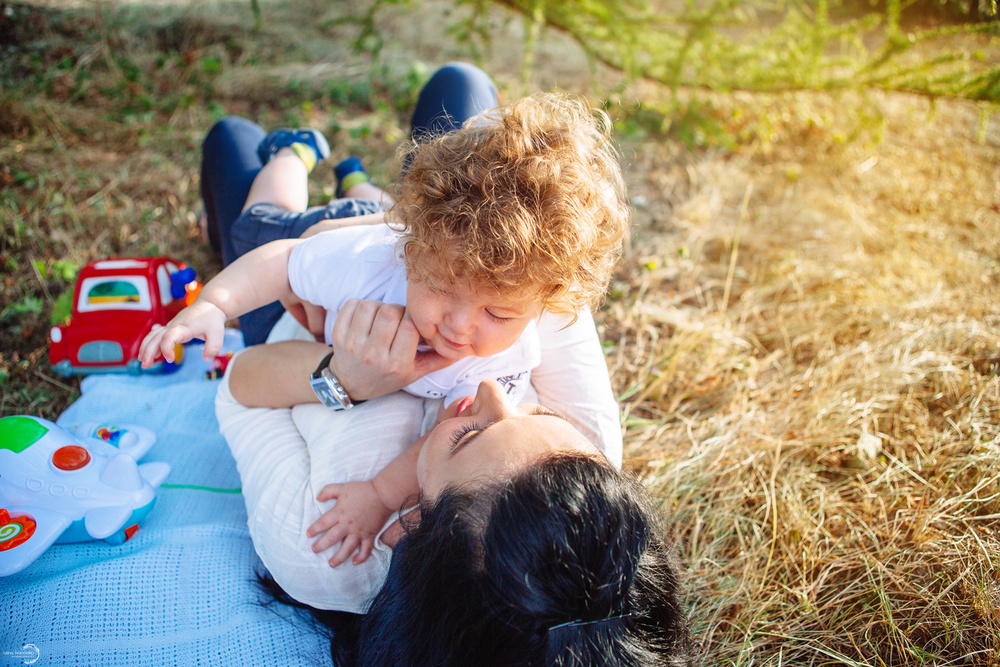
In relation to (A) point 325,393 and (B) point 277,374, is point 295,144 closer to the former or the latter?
(B) point 277,374

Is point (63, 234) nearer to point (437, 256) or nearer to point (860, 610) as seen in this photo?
point (437, 256)

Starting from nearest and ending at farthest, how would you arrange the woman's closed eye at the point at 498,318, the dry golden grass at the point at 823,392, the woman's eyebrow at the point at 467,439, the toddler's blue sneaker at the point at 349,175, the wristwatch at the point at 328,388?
the woman's eyebrow at the point at 467,439 → the woman's closed eye at the point at 498,318 → the wristwatch at the point at 328,388 → the dry golden grass at the point at 823,392 → the toddler's blue sneaker at the point at 349,175

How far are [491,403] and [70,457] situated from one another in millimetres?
1172

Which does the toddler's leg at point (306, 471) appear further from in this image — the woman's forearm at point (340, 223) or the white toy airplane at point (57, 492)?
the woman's forearm at point (340, 223)

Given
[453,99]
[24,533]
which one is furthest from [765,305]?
[24,533]

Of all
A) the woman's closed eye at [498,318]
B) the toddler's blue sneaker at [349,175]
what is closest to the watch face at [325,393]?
the woman's closed eye at [498,318]

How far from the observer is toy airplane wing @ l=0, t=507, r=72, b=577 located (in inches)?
53.7

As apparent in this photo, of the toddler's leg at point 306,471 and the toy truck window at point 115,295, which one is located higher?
the toy truck window at point 115,295

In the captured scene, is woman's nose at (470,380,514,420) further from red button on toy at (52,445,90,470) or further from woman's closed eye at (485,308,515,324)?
red button on toy at (52,445,90,470)

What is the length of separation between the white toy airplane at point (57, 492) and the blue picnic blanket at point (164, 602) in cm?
7

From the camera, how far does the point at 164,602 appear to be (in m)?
1.43

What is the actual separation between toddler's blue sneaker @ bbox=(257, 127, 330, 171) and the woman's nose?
58.8 inches

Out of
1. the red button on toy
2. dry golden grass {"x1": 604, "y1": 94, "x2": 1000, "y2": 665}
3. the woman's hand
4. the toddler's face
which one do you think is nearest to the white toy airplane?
the red button on toy

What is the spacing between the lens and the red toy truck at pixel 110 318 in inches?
88.6
